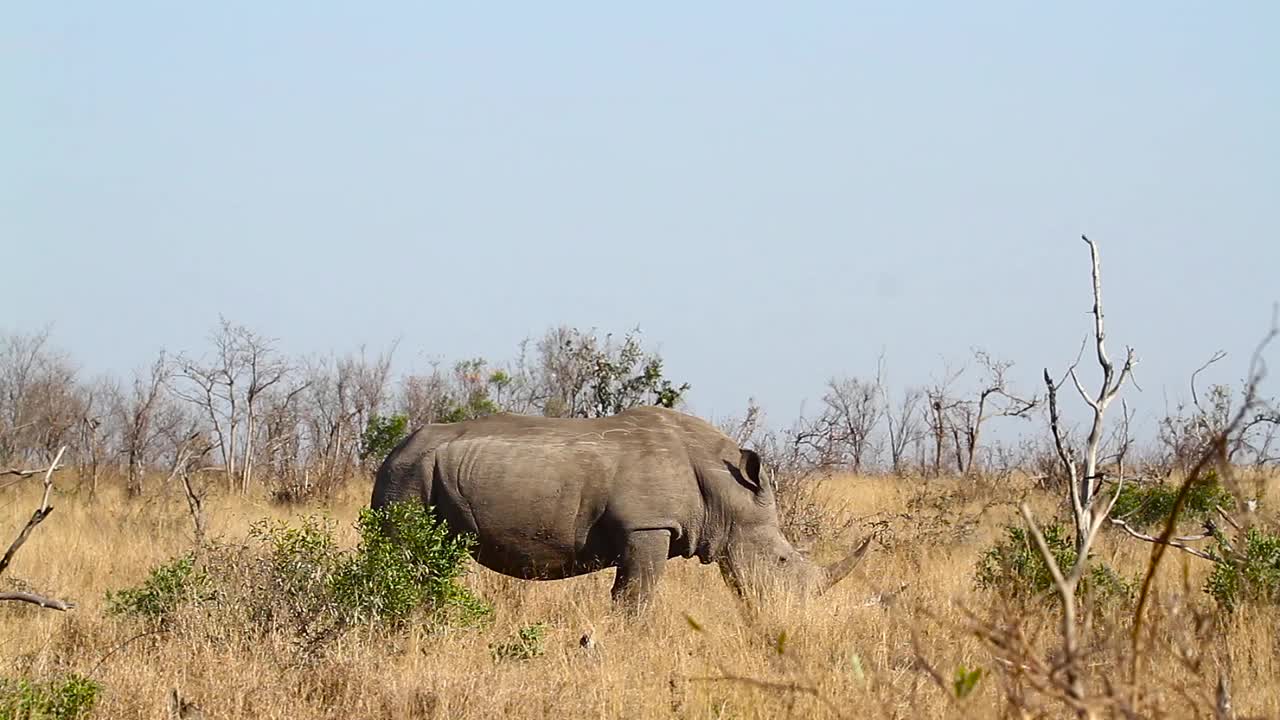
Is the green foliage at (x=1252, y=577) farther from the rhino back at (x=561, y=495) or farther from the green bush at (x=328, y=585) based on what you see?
the green bush at (x=328, y=585)

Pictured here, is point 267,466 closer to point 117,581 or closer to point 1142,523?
point 117,581

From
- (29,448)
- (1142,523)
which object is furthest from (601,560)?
(29,448)

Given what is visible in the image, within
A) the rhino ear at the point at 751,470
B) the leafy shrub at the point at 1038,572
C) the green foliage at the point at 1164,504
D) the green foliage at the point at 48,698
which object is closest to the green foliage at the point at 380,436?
the green foliage at the point at 1164,504

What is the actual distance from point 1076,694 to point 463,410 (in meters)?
21.5

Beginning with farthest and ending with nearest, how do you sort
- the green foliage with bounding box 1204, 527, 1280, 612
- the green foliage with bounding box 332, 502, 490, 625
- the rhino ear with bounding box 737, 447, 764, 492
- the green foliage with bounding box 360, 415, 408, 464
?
the green foliage with bounding box 360, 415, 408, 464, the rhino ear with bounding box 737, 447, 764, 492, the green foliage with bounding box 1204, 527, 1280, 612, the green foliage with bounding box 332, 502, 490, 625

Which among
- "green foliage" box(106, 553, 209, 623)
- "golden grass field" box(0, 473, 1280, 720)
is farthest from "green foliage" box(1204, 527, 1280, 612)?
"green foliage" box(106, 553, 209, 623)

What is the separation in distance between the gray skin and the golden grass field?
1.09ft

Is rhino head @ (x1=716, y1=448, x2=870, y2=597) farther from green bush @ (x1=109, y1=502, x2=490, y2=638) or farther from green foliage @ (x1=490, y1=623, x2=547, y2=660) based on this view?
green foliage @ (x1=490, y1=623, x2=547, y2=660)

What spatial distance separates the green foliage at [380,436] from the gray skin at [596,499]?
11.6 meters

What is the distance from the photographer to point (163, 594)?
912 cm

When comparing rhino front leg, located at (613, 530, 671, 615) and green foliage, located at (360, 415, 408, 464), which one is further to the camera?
green foliage, located at (360, 415, 408, 464)

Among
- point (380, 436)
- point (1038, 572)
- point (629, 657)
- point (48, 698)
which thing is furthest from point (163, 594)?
point (380, 436)

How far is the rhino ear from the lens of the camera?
1048 centimetres

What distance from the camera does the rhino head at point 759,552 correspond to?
408 inches
